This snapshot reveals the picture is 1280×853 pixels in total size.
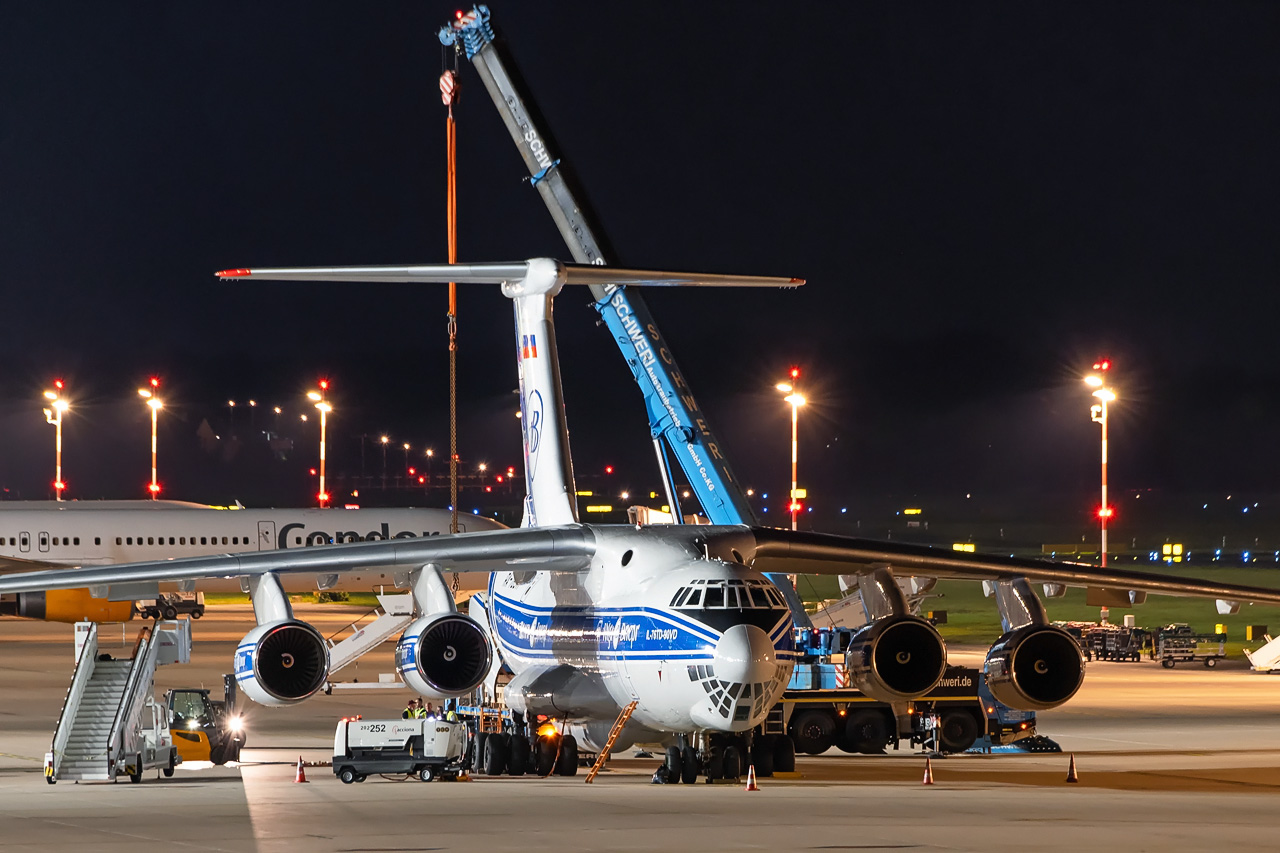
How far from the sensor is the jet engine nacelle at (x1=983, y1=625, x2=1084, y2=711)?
22.5 meters

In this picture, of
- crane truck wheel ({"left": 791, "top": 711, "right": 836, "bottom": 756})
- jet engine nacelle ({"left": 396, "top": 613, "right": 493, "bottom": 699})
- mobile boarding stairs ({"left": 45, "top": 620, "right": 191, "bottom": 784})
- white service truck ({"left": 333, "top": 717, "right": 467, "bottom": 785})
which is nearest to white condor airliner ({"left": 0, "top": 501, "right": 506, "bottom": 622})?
crane truck wheel ({"left": 791, "top": 711, "right": 836, "bottom": 756})

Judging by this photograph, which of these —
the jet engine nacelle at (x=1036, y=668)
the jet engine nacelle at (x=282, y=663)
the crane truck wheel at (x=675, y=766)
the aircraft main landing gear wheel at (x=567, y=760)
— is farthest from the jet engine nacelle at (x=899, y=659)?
the jet engine nacelle at (x=282, y=663)

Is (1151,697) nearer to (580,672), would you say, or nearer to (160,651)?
(580,672)

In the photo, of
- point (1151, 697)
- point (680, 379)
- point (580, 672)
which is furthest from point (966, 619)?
point (580, 672)

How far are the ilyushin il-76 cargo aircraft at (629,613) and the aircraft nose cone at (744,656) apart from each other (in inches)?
0.8

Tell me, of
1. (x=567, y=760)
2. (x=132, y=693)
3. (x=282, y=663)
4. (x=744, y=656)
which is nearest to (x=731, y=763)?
(x=567, y=760)

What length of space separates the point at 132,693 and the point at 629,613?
21.8ft

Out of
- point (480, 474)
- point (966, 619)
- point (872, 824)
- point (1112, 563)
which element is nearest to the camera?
point (872, 824)

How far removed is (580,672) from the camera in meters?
22.9

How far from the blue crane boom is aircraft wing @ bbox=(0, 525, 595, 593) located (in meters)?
11.2

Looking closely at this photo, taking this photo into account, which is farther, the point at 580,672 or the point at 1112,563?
the point at 1112,563

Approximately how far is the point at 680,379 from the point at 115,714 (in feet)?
44.9

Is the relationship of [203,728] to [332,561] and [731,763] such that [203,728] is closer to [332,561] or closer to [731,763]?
[332,561]

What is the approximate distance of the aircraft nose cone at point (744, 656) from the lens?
2025 cm
